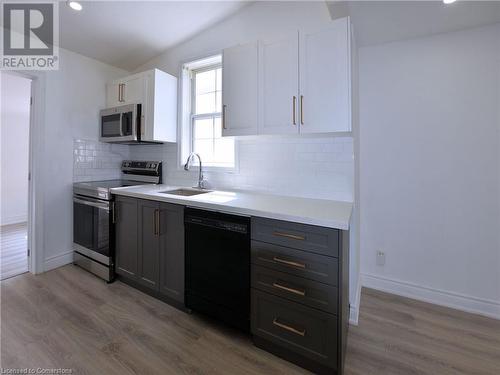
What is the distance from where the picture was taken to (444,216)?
2.02 metres

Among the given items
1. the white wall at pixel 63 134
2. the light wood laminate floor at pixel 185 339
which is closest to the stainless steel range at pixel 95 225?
the white wall at pixel 63 134

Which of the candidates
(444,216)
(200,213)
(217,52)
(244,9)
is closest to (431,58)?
(444,216)

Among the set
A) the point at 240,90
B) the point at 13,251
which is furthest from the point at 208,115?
the point at 13,251

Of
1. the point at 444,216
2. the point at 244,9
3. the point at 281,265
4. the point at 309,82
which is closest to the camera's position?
the point at 281,265

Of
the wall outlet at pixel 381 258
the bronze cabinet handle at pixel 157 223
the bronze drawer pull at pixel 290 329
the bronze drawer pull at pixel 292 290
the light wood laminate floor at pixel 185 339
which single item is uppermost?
the bronze cabinet handle at pixel 157 223

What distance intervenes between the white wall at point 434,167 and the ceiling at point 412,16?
0.40ft

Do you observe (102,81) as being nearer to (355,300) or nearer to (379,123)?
(379,123)

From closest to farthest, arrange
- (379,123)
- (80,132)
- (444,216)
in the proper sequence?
(444,216), (379,123), (80,132)

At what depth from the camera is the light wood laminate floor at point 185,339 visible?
143cm

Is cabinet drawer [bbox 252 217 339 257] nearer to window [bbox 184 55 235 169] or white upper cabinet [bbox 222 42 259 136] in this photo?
white upper cabinet [bbox 222 42 259 136]

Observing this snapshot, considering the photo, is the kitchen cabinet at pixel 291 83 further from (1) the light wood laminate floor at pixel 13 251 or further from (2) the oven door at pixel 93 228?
(1) the light wood laminate floor at pixel 13 251

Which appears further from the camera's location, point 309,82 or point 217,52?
point 217,52

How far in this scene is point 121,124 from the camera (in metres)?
2.79

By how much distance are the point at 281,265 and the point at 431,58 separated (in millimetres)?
2171
